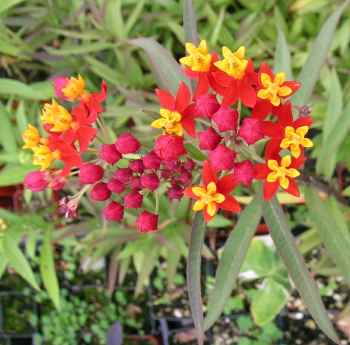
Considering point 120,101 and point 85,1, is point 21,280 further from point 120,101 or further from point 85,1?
point 85,1

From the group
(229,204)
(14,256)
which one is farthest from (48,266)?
(229,204)

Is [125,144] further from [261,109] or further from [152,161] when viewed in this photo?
[261,109]

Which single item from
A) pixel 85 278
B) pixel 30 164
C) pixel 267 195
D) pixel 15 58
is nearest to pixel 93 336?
pixel 85 278

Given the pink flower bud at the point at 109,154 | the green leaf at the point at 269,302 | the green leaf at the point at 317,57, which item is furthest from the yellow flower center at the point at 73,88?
the green leaf at the point at 269,302

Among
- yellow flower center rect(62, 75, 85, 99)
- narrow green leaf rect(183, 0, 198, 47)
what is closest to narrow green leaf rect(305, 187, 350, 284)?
narrow green leaf rect(183, 0, 198, 47)

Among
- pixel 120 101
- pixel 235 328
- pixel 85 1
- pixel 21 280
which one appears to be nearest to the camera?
pixel 85 1
